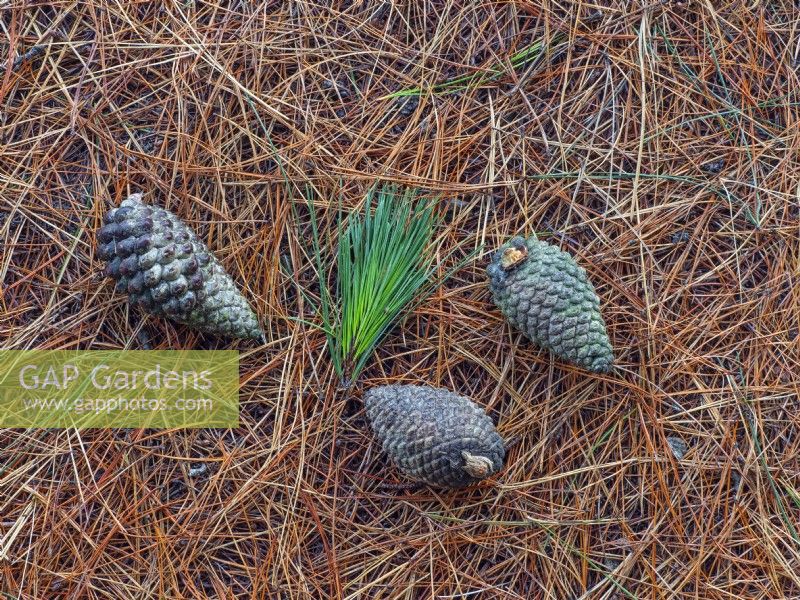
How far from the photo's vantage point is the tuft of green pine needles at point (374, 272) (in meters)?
2.06

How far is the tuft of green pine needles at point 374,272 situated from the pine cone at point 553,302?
7.2 inches

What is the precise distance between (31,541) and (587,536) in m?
1.57

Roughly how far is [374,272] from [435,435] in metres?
0.49

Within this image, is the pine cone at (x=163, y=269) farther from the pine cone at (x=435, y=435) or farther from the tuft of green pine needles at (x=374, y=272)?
the pine cone at (x=435, y=435)

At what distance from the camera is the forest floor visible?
80.5 inches

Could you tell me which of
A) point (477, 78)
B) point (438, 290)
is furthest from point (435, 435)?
point (477, 78)

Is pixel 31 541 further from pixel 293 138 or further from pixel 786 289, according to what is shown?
pixel 786 289

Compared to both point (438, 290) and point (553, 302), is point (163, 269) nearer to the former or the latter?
point (438, 290)

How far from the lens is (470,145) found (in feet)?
7.12

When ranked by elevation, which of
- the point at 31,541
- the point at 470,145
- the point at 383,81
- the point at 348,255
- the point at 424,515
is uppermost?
the point at 383,81

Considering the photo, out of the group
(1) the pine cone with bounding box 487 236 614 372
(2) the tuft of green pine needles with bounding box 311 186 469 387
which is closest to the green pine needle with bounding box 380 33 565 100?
(2) the tuft of green pine needles with bounding box 311 186 469 387

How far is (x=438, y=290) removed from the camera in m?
2.13

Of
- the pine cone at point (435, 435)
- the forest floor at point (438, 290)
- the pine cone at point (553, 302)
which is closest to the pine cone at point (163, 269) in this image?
the forest floor at point (438, 290)

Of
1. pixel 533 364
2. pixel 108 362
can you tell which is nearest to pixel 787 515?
pixel 533 364
